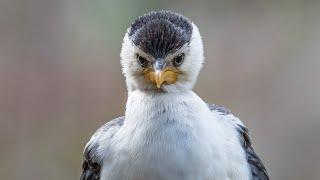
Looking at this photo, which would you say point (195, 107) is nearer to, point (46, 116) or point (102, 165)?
point (102, 165)

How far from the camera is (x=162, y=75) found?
3715mm

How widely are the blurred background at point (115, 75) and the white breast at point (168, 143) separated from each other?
103 inches

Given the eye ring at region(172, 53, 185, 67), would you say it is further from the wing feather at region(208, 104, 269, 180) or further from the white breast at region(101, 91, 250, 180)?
the wing feather at region(208, 104, 269, 180)

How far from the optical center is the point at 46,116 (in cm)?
680

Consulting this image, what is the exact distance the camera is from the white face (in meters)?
3.77

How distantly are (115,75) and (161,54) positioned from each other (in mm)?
3153

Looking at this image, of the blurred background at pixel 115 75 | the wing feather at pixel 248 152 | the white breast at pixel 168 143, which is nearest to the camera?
the white breast at pixel 168 143

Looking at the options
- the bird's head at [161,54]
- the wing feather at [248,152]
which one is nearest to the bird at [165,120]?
the bird's head at [161,54]

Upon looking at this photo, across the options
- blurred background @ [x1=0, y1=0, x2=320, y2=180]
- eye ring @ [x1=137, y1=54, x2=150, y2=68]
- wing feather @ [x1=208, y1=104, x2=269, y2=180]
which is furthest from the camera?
blurred background @ [x1=0, y1=0, x2=320, y2=180]

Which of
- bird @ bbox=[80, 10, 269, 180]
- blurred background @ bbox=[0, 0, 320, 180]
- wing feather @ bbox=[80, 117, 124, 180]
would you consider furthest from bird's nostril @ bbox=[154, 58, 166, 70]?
blurred background @ bbox=[0, 0, 320, 180]

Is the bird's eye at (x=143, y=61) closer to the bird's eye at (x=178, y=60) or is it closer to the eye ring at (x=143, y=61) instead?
the eye ring at (x=143, y=61)

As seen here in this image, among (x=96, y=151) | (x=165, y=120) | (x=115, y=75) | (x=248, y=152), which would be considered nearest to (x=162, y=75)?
(x=165, y=120)

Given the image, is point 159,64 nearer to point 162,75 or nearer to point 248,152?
point 162,75

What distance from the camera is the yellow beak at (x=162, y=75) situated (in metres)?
3.70
